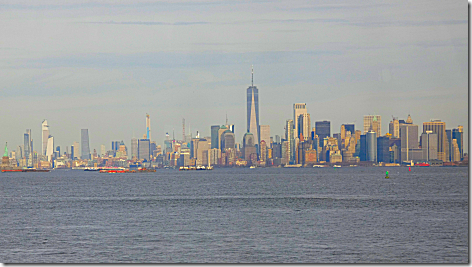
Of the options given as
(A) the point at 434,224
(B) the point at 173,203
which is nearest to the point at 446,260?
(A) the point at 434,224

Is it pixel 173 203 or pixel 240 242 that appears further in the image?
pixel 173 203

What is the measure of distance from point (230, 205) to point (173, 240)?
91.3 feet

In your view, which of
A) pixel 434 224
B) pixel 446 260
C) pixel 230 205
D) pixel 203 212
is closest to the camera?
pixel 446 260

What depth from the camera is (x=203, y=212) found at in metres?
59.9

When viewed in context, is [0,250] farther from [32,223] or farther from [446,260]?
[446,260]

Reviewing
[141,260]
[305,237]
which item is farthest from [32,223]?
[305,237]

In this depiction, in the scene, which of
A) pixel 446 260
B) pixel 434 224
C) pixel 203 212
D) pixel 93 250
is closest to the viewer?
pixel 446 260

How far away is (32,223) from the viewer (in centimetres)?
5094

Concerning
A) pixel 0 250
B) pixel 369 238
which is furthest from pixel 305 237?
pixel 0 250

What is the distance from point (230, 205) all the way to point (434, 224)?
25.9 m

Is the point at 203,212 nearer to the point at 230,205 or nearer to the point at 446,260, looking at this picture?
the point at 230,205

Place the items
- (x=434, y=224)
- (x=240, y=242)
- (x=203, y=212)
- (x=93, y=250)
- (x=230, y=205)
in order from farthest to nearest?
(x=230, y=205), (x=203, y=212), (x=434, y=224), (x=240, y=242), (x=93, y=250)

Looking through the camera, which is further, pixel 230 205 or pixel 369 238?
pixel 230 205

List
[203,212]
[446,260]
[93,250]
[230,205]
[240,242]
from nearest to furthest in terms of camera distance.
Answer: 1. [446,260]
2. [93,250]
3. [240,242]
4. [203,212]
5. [230,205]
